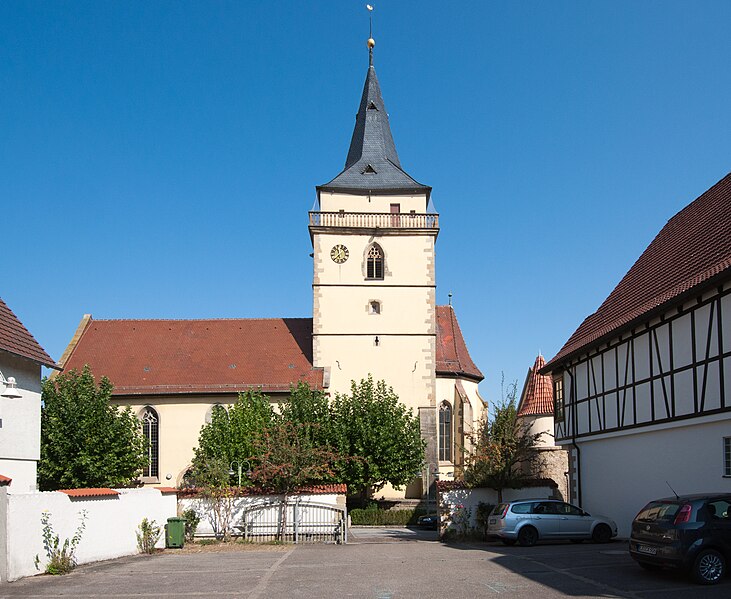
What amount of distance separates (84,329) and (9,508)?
2913 cm

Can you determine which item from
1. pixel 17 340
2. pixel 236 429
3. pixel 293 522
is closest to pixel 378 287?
pixel 236 429

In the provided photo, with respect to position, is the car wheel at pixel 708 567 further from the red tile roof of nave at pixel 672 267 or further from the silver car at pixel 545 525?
the silver car at pixel 545 525

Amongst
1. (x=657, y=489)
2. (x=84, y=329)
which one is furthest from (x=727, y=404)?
(x=84, y=329)

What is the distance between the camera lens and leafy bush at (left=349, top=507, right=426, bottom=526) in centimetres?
3544

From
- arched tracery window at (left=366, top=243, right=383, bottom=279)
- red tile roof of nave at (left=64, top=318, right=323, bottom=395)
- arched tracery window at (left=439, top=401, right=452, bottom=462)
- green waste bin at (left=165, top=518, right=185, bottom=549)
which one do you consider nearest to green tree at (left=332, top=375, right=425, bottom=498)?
red tile roof of nave at (left=64, top=318, right=323, bottom=395)

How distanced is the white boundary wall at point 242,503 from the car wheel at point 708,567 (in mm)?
13848

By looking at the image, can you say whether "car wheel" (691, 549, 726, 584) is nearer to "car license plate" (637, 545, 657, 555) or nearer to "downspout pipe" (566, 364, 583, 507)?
"car license plate" (637, 545, 657, 555)

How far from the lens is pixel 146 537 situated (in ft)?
69.6

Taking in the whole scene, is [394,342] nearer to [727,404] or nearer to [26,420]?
→ [26,420]

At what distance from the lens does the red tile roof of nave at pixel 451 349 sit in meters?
41.7

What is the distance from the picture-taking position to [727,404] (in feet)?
54.3

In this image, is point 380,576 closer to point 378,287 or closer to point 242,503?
point 242,503

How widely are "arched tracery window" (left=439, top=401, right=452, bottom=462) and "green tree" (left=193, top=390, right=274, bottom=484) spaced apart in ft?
30.2

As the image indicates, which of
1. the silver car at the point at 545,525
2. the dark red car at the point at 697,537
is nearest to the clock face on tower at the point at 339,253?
the silver car at the point at 545,525
